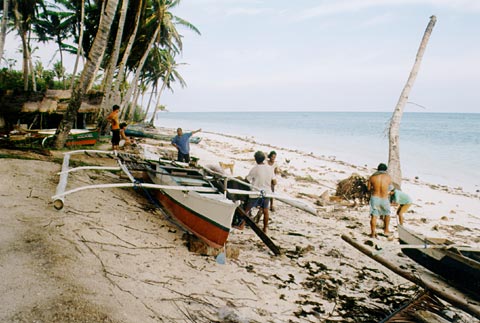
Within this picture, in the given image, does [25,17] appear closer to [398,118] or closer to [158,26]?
[158,26]

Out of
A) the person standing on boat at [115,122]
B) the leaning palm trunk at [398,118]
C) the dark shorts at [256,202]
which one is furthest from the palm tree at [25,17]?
the leaning palm trunk at [398,118]

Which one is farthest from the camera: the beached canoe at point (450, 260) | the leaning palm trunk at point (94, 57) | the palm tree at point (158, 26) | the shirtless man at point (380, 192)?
the palm tree at point (158, 26)

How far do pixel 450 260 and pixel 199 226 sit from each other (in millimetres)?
4483

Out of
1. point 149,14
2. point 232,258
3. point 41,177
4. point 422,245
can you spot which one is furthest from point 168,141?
point 422,245

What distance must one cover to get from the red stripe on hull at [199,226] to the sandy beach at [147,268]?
10.7 inches

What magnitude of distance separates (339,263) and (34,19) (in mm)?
26963

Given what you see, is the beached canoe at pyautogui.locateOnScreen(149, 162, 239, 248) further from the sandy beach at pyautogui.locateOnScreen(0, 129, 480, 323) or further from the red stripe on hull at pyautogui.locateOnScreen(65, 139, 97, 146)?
the red stripe on hull at pyautogui.locateOnScreen(65, 139, 97, 146)

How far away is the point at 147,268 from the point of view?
4297 mm

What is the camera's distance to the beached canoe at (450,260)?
15.3 feet

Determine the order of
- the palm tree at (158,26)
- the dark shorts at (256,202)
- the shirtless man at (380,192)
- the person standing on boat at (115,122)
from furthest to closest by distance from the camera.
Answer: the palm tree at (158,26)
the person standing on boat at (115,122)
the shirtless man at (380,192)
the dark shorts at (256,202)

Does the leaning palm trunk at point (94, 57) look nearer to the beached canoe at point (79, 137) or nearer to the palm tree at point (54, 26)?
the beached canoe at point (79, 137)

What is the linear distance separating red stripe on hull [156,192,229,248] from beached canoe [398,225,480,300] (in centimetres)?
350

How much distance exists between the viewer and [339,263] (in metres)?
5.75

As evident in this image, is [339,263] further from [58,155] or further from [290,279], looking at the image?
[58,155]
